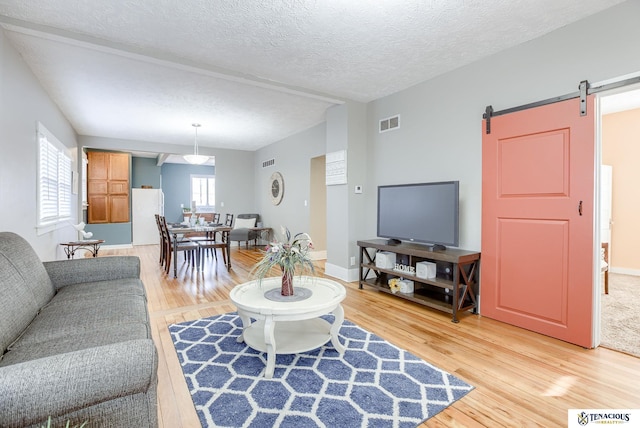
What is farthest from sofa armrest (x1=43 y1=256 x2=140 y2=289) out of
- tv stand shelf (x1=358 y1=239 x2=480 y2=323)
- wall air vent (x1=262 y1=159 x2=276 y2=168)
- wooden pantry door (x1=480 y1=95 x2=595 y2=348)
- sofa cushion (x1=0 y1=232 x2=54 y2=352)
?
wall air vent (x1=262 y1=159 x2=276 y2=168)

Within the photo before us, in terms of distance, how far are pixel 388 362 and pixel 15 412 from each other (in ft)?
6.42

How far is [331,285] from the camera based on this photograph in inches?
106

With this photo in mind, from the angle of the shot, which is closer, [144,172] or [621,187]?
[621,187]

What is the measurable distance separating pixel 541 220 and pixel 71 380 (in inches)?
128

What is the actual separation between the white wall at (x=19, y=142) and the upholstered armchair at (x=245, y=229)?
385 cm

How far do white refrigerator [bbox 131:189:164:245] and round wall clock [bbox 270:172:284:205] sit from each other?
339cm

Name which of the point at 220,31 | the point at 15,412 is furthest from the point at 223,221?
the point at 15,412

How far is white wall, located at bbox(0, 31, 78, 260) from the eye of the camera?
2602 millimetres

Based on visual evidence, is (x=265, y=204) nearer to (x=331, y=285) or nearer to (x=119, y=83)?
(x=119, y=83)

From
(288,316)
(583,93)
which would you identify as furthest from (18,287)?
(583,93)

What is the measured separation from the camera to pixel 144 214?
8422 millimetres

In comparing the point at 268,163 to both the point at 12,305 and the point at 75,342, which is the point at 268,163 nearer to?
the point at 12,305

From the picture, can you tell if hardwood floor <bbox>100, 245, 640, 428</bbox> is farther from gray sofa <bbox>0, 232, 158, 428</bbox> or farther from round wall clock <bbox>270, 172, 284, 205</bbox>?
round wall clock <bbox>270, 172, 284, 205</bbox>

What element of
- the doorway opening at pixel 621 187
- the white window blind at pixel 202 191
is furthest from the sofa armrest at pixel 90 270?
the white window blind at pixel 202 191
